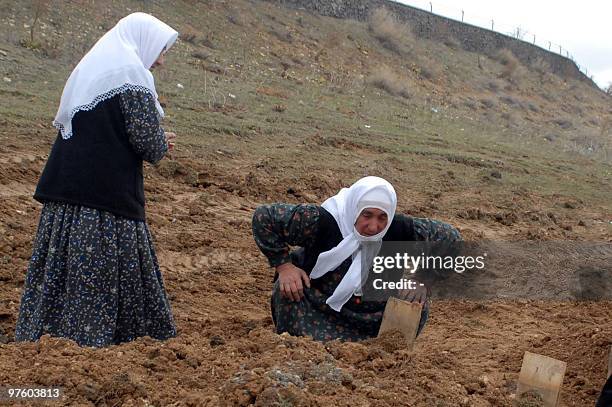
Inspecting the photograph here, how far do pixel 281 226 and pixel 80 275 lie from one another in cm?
98

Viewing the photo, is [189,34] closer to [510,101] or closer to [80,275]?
[510,101]

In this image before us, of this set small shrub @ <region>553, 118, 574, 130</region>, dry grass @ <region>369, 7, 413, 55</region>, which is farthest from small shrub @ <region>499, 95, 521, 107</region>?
dry grass @ <region>369, 7, 413, 55</region>

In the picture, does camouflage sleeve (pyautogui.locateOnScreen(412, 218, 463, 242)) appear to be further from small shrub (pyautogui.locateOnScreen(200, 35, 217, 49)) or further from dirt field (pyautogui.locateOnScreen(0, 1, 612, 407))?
small shrub (pyautogui.locateOnScreen(200, 35, 217, 49))

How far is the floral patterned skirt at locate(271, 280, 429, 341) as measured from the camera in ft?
12.3

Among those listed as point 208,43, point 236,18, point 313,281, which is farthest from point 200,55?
point 313,281

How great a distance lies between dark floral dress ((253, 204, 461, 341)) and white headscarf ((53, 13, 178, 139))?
0.79m

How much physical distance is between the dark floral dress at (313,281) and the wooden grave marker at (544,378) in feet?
3.75

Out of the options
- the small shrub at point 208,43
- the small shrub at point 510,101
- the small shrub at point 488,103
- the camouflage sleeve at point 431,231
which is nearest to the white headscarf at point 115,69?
the camouflage sleeve at point 431,231

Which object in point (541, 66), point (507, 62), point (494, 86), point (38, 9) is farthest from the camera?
point (541, 66)

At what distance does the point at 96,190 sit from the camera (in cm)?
336

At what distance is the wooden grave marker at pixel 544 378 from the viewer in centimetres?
257

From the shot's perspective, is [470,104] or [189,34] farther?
Result: [470,104]

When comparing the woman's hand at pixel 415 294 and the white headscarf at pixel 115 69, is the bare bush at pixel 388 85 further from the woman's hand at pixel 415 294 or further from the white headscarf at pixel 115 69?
the white headscarf at pixel 115 69

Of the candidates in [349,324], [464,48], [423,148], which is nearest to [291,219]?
[349,324]
